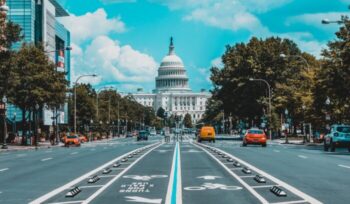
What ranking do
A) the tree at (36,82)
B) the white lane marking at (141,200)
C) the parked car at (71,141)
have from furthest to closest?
the parked car at (71,141)
the tree at (36,82)
the white lane marking at (141,200)

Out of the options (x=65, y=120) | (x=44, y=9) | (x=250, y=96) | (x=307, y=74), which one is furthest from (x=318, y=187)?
(x=65, y=120)

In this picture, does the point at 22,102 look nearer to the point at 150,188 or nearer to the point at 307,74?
the point at 307,74

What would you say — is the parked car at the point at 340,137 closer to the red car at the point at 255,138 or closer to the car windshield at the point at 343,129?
the car windshield at the point at 343,129

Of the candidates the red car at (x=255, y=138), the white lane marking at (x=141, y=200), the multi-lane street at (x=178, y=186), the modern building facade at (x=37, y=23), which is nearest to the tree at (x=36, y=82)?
the red car at (x=255, y=138)

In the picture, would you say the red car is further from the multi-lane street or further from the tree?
the multi-lane street

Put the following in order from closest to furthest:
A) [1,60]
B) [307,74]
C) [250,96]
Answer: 1. [1,60]
2. [307,74]
3. [250,96]

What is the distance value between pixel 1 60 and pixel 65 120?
94.3m

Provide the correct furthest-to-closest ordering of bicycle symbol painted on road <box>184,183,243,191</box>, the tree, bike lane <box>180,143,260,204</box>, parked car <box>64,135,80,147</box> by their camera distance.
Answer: parked car <box>64,135,80,147</box> → the tree → bicycle symbol painted on road <box>184,183,243,191</box> → bike lane <box>180,143,260,204</box>

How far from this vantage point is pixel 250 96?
100 meters

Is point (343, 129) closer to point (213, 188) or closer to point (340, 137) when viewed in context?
point (340, 137)

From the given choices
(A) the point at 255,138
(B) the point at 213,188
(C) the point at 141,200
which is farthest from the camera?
(A) the point at 255,138

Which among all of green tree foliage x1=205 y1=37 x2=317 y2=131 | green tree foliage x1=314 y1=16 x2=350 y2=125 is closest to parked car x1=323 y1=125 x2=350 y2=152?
green tree foliage x1=314 y1=16 x2=350 y2=125

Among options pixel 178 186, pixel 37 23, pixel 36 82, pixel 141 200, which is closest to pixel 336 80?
pixel 36 82

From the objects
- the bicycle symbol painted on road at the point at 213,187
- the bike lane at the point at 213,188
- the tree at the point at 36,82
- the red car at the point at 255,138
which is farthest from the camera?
the tree at the point at 36,82
